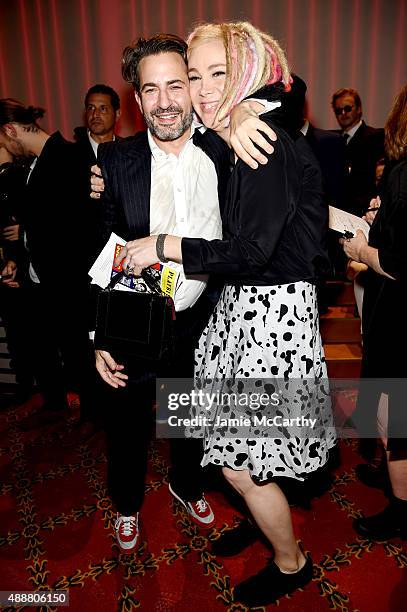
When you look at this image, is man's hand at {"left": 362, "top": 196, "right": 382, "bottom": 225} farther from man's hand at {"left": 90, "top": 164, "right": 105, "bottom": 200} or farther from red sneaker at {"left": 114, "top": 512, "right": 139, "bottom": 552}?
red sneaker at {"left": 114, "top": 512, "right": 139, "bottom": 552}

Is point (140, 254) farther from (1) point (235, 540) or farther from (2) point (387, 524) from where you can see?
(2) point (387, 524)

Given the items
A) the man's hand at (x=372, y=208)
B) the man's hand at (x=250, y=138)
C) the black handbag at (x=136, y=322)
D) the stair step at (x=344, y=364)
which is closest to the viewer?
the man's hand at (x=250, y=138)

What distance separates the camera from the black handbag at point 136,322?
1.44m

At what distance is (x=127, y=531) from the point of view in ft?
6.09

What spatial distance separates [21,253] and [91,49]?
12.2 feet

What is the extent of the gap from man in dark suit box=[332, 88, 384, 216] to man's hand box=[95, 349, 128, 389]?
9.64 ft

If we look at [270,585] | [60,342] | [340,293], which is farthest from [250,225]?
[340,293]

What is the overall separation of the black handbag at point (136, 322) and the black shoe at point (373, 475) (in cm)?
133

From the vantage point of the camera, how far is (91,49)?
210 inches

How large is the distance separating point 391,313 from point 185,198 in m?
0.82

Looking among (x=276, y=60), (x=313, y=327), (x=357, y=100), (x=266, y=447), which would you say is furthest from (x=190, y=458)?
(x=357, y=100)

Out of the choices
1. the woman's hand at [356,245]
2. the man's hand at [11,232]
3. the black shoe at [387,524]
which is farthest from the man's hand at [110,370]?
the man's hand at [11,232]

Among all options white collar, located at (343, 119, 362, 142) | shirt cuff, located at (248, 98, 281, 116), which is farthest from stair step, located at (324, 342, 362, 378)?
shirt cuff, located at (248, 98, 281, 116)

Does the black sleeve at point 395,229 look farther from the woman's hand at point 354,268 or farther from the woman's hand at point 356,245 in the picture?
the woman's hand at point 354,268
